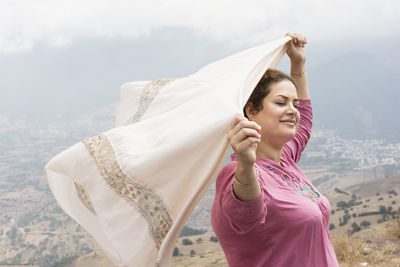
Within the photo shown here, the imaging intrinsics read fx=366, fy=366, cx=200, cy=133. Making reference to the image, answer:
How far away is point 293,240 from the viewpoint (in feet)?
5.48

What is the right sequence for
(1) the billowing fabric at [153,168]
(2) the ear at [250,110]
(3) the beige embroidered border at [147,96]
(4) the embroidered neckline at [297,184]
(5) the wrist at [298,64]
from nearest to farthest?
(1) the billowing fabric at [153,168] < (4) the embroidered neckline at [297,184] < (2) the ear at [250,110] < (3) the beige embroidered border at [147,96] < (5) the wrist at [298,64]

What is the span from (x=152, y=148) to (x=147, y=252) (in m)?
0.49

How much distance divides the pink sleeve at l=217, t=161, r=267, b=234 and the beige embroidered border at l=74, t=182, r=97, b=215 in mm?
775

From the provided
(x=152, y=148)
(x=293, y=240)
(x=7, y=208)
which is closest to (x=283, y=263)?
(x=293, y=240)

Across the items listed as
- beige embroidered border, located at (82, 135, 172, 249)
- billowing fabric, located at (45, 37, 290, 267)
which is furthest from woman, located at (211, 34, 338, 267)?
beige embroidered border, located at (82, 135, 172, 249)

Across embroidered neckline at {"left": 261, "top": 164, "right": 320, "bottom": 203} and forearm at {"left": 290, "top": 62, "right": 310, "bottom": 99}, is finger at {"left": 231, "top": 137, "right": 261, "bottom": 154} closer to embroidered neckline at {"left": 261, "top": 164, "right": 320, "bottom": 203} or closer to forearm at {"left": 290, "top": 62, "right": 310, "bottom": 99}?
embroidered neckline at {"left": 261, "top": 164, "right": 320, "bottom": 203}

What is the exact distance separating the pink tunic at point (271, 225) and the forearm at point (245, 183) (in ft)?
0.10

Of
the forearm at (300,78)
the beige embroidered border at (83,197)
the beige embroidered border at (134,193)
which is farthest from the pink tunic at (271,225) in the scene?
the forearm at (300,78)

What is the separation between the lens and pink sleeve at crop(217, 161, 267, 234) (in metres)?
1.43

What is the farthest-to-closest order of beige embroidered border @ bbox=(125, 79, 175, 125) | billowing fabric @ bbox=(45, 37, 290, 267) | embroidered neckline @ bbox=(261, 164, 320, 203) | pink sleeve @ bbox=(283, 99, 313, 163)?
pink sleeve @ bbox=(283, 99, 313, 163) → beige embroidered border @ bbox=(125, 79, 175, 125) → embroidered neckline @ bbox=(261, 164, 320, 203) → billowing fabric @ bbox=(45, 37, 290, 267)

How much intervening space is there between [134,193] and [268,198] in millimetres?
642

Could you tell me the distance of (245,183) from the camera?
1405mm

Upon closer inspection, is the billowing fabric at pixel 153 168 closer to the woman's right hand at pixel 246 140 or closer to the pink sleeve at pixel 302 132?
the woman's right hand at pixel 246 140

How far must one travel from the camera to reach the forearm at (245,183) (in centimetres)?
139
